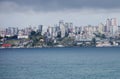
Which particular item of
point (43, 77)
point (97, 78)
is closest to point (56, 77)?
point (43, 77)

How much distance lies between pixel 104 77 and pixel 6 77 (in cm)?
1186

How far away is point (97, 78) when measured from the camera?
4869cm

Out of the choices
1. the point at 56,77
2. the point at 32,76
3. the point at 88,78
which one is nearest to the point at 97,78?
the point at 88,78

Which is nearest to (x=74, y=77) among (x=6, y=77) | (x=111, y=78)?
(x=111, y=78)

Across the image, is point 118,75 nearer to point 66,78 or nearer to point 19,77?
point 66,78

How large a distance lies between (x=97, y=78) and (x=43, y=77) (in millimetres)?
6674

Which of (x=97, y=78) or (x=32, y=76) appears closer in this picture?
(x=97, y=78)

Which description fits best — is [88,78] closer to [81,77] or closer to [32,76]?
[81,77]

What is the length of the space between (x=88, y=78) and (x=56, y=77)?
4465 millimetres

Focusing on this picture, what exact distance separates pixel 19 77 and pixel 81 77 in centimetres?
747

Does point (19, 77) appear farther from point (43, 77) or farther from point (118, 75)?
point (118, 75)

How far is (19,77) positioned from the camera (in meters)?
50.9

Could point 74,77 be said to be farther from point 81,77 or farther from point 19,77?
point 19,77

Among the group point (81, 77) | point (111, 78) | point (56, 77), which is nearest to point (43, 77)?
point (56, 77)
